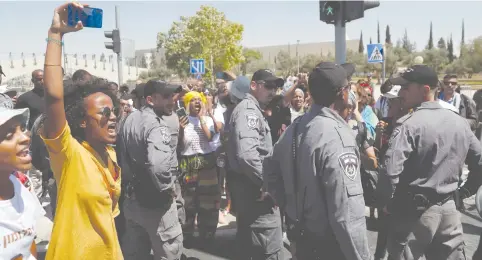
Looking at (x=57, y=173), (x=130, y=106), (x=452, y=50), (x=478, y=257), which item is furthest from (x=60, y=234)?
(x=452, y=50)

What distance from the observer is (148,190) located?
12.8 feet

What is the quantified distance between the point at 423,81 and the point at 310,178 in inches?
61.9

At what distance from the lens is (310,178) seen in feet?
9.16

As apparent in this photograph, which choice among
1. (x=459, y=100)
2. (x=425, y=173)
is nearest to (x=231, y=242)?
(x=425, y=173)

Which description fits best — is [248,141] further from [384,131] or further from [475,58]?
[475,58]

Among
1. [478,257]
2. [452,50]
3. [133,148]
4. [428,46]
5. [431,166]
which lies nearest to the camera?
[478,257]

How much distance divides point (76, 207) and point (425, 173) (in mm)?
2537

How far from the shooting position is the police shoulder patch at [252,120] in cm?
406

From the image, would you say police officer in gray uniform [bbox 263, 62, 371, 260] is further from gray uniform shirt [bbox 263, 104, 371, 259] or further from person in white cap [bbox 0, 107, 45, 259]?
person in white cap [bbox 0, 107, 45, 259]

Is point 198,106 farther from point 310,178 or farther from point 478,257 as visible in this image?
point 478,257

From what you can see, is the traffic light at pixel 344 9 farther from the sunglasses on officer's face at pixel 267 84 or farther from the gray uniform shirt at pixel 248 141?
the gray uniform shirt at pixel 248 141

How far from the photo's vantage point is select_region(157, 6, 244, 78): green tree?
42094 millimetres

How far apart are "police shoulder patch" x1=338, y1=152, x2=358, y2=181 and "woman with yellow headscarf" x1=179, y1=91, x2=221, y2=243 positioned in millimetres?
3432

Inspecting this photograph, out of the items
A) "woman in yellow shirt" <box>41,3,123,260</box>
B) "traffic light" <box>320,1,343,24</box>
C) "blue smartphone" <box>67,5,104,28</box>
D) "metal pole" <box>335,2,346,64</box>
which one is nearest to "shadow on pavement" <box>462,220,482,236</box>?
"metal pole" <box>335,2,346,64</box>
